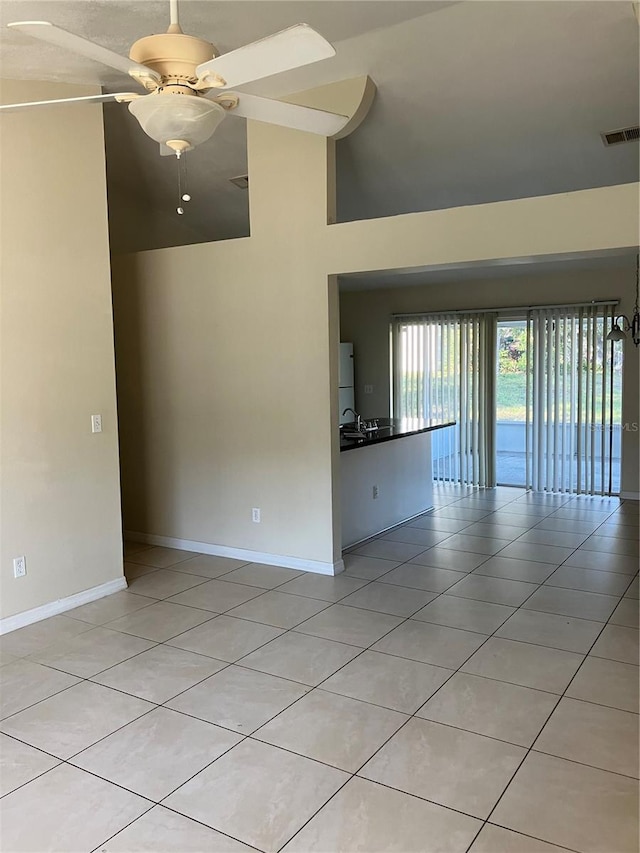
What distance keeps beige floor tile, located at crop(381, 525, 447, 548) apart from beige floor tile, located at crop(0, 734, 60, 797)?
3.36 m

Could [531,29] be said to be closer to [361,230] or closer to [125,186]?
[361,230]

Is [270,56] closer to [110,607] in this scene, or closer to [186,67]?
[186,67]

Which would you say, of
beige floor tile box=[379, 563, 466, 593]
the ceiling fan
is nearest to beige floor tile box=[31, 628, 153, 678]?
beige floor tile box=[379, 563, 466, 593]

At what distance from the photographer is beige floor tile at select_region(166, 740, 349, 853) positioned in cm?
207

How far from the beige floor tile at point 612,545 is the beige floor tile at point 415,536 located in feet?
3.79

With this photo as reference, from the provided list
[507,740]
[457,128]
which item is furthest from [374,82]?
[507,740]

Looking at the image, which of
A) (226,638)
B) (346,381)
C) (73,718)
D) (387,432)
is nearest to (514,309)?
(346,381)

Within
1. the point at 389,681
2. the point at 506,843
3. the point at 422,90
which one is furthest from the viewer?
the point at 422,90

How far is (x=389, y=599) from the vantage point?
13.3 feet

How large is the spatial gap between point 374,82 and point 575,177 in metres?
1.92

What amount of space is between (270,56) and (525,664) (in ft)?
9.15

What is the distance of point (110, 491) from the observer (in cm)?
427

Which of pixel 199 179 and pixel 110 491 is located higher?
pixel 199 179

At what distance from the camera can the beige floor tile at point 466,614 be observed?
3.62 meters
